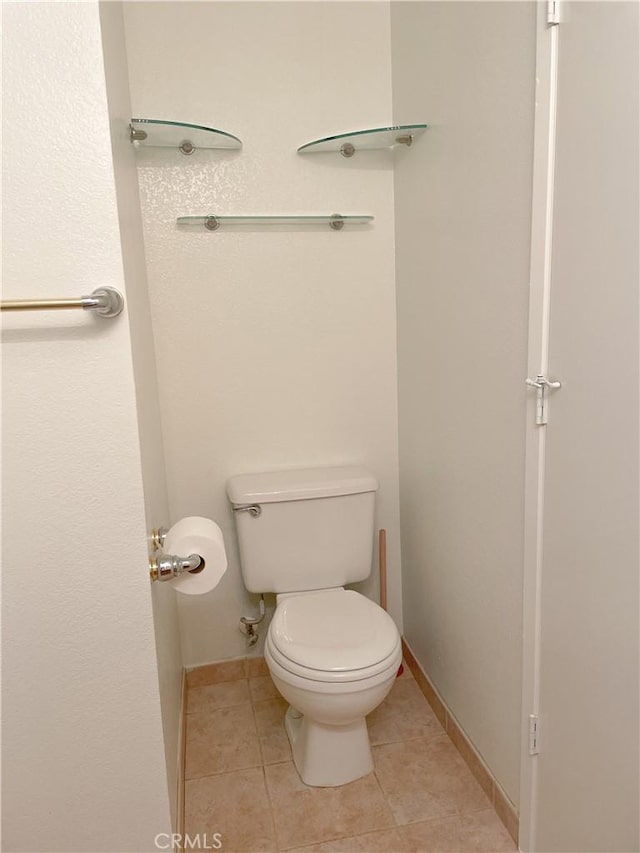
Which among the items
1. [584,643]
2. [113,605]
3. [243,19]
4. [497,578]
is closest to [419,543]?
[497,578]

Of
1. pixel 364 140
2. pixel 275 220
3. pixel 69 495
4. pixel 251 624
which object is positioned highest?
pixel 364 140

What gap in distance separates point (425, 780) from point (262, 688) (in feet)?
2.21

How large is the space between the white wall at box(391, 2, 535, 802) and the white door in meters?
Answer: 0.14

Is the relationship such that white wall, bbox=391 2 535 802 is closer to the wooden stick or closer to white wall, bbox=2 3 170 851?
the wooden stick

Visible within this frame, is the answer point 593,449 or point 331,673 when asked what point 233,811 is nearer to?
point 331,673

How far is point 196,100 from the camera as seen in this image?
1987 millimetres

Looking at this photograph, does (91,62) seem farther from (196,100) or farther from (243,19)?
(243,19)

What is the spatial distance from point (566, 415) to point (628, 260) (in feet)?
1.08

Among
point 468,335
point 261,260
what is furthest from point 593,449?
point 261,260

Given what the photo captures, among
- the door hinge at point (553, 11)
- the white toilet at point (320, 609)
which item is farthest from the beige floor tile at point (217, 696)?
the door hinge at point (553, 11)

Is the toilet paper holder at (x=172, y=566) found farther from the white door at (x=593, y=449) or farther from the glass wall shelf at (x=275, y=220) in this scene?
the glass wall shelf at (x=275, y=220)

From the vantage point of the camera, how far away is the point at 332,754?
5.98ft

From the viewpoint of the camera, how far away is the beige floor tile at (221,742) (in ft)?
6.30

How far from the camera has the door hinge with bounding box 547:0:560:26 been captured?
3.91 feet
